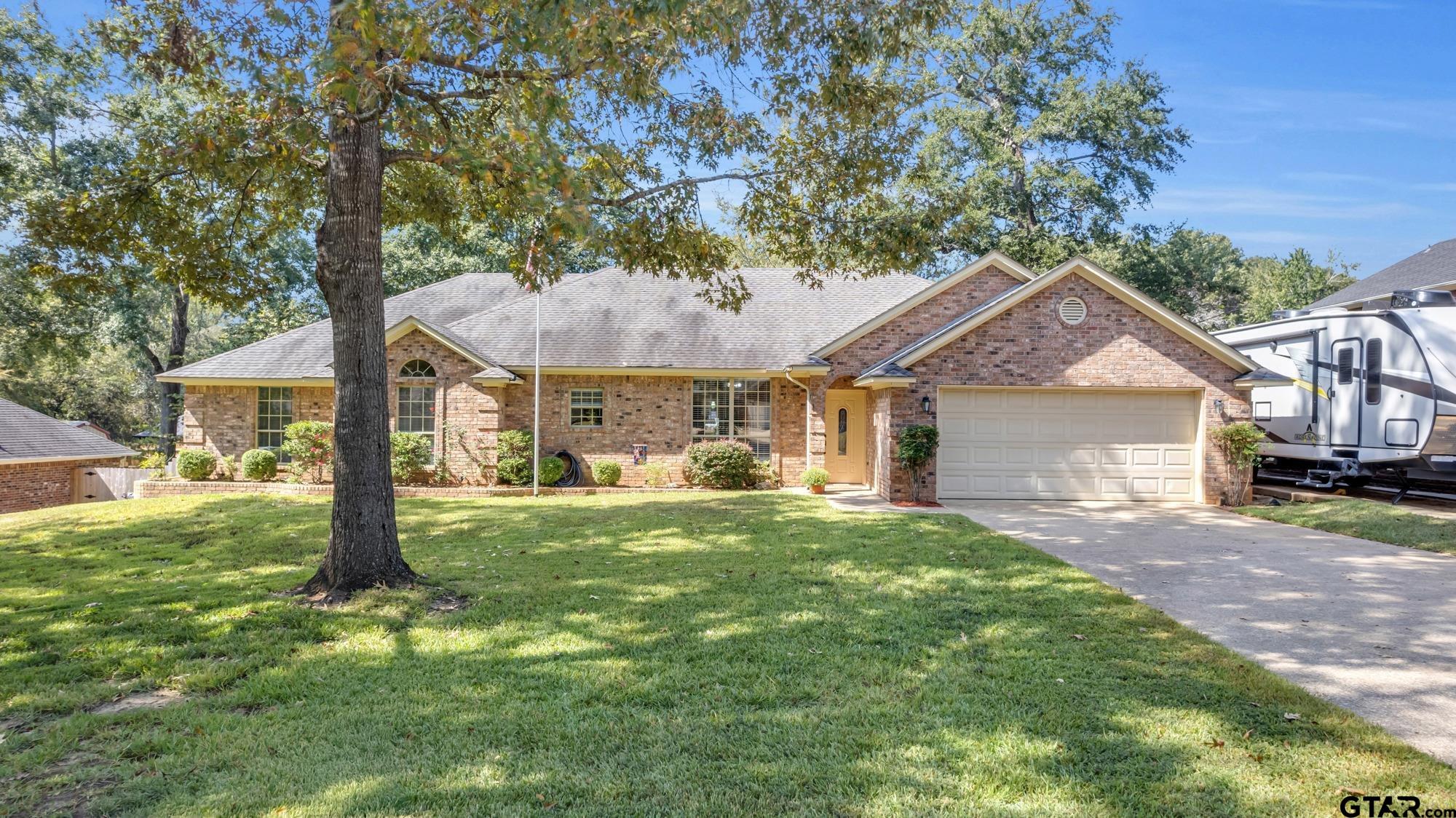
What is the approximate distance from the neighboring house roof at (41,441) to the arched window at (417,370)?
46.6 ft

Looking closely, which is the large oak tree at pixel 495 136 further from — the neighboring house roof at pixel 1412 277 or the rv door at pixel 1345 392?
the neighboring house roof at pixel 1412 277

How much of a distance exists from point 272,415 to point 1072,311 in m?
18.4

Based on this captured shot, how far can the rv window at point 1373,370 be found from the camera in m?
13.0

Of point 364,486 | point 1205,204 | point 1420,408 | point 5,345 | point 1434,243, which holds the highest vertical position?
point 1205,204

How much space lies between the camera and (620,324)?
60.8 ft

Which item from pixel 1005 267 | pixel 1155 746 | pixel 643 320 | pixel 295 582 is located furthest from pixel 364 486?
pixel 1005 267

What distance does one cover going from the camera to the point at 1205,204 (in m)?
25.2

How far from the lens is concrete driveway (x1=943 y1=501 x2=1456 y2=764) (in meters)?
4.59

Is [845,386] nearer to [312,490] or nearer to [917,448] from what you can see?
[917,448]

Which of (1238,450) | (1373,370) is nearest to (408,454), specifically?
(1238,450)

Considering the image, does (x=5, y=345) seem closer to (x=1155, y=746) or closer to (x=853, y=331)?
(x=853, y=331)

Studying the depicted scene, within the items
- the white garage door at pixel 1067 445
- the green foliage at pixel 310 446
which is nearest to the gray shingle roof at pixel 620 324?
the green foliage at pixel 310 446

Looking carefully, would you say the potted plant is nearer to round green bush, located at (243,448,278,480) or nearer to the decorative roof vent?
the decorative roof vent

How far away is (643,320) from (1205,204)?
20.6 metres
